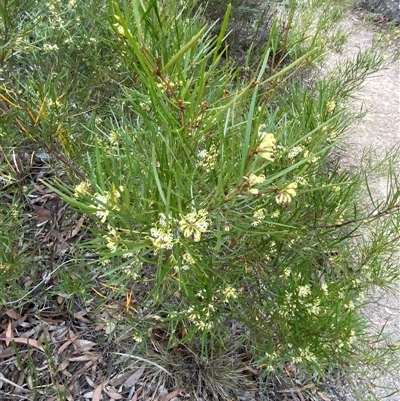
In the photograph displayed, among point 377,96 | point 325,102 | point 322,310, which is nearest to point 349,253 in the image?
point 322,310

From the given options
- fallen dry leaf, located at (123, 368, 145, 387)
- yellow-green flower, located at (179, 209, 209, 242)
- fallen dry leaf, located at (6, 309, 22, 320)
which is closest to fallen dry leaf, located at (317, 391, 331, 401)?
fallen dry leaf, located at (123, 368, 145, 387)

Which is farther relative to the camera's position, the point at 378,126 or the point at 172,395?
the point at 378,126

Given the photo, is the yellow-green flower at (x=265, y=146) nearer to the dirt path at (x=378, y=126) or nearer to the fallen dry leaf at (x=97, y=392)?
→ the fallen dry leaf at (x=97, y=392)

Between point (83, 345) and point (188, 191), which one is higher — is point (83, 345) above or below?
below

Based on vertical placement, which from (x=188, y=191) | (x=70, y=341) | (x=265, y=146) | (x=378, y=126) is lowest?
(x=70, y=341)

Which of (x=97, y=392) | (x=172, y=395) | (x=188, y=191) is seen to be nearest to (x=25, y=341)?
(x=97, y=392)

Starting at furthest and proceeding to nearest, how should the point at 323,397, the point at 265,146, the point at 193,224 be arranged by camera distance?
the point at 323,397
the point at 193,224
the point at 265,146

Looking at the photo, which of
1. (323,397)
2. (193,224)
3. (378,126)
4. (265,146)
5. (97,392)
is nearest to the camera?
(265,146)

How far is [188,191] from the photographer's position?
31.6 inches

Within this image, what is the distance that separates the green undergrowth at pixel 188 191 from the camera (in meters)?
0.72

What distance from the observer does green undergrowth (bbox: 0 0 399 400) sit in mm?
718

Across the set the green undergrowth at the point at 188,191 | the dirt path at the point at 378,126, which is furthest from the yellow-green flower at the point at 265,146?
the dirt path at the point at 378,126

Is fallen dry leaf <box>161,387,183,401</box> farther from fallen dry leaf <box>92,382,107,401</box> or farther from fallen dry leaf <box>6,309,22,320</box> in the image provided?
fallen dry leaf <box>6,309,22,320</box>

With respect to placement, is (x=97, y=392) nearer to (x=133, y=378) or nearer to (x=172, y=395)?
(x=133, y=378)
